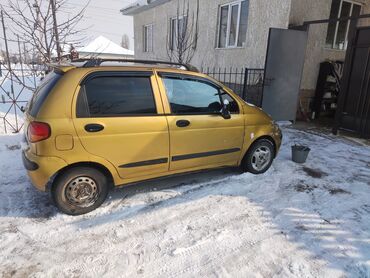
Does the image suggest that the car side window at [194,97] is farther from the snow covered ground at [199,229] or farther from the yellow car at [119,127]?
the snow covered ground at [199,229]

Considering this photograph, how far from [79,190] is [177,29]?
10412 millimetres

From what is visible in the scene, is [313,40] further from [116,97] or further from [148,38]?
[148,38]

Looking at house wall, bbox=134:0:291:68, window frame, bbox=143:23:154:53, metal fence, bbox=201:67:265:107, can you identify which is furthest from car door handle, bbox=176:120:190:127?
window frame, bbox=143:23:154:53

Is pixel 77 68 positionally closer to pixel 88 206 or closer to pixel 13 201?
pixel 88 206

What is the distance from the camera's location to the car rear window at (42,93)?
313cm

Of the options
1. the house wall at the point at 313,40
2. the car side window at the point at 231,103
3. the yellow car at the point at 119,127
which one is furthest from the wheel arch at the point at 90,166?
the house wall at the point at 313,40

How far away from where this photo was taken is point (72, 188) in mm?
3281

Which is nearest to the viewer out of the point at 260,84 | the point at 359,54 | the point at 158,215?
the point at 158,215

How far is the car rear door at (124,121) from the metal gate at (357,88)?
5.53 metres

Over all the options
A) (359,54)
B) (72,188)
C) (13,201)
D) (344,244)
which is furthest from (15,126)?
(359,54)

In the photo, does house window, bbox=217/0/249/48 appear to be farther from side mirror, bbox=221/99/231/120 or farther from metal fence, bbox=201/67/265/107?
side mirror, bbox=221/99/231/120

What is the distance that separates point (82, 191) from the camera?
11.0ft

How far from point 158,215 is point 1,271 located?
5.18ft

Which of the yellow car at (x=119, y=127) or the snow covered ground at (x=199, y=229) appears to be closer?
the snow covered ground at (x=199, y=229)
